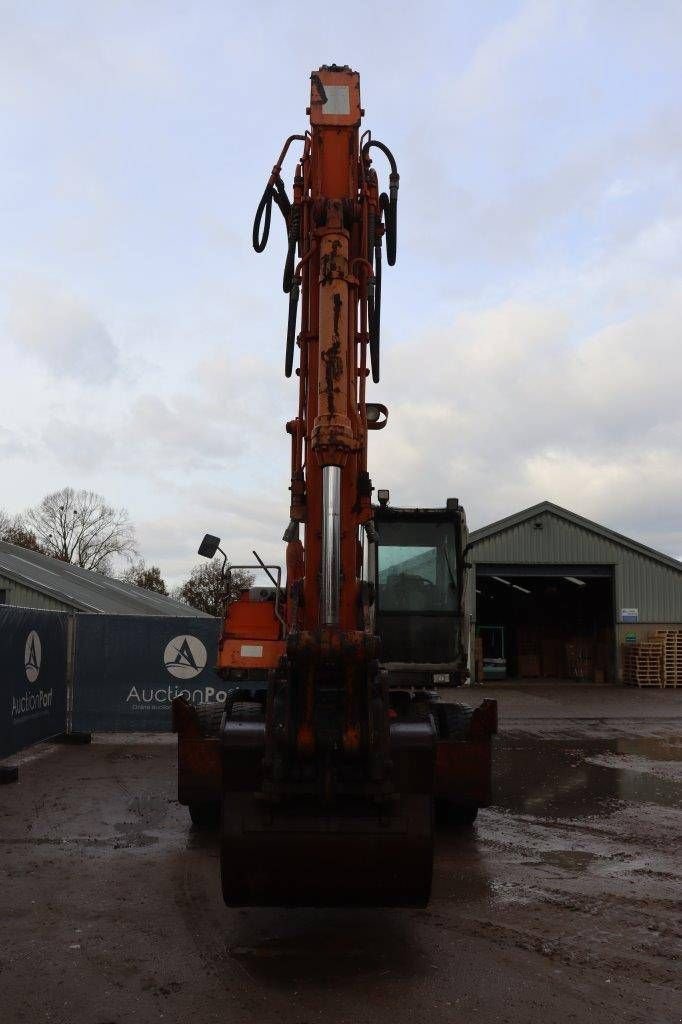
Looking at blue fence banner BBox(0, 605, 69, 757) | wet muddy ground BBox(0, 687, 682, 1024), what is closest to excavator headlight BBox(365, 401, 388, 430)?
wet muddy ground BBox(0, 687, 682, 1024)

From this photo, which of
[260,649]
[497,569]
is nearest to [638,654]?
[497,569]

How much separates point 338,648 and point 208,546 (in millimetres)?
2618

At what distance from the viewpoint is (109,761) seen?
533 inches

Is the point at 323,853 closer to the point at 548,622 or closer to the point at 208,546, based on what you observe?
the point at 208,546

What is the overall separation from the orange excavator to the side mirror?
0.05 feet

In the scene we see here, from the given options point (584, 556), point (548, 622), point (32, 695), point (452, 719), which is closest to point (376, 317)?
point (452, 719)

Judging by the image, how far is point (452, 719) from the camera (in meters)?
9.05

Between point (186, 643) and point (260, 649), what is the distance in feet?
27.6

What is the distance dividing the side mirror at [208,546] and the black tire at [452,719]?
3.22 metres

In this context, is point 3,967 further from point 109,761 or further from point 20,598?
point 20,598

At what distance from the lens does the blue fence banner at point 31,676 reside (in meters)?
12.5

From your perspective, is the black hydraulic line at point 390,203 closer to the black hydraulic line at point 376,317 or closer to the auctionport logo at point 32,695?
the black hydraulic line at point 376,317

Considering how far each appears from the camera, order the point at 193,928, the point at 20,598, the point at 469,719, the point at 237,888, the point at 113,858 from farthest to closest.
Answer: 1. the point at 20,598
2. the point at 469,719
3. the point at 113,858
4. the point at 193,928
5. the point at 237,888

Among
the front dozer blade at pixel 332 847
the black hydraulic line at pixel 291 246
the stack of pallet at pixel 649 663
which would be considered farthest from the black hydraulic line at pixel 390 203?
the stack of pallet at pixel 649 663
